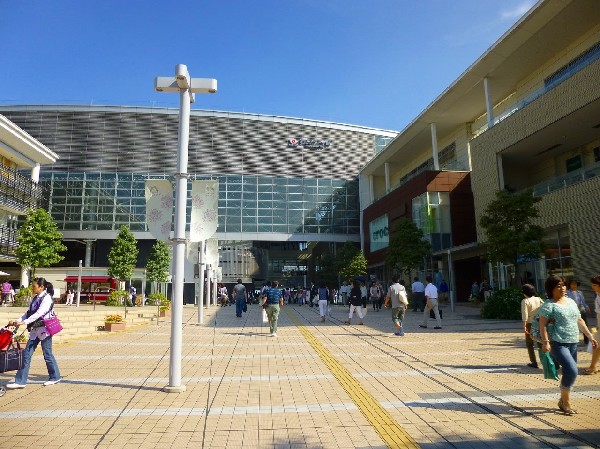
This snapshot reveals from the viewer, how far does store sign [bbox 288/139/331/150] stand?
5338cm

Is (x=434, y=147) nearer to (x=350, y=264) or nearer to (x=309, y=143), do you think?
(x=350, y=264)

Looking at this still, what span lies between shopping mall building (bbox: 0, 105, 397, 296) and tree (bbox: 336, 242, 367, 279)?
893 centimetres

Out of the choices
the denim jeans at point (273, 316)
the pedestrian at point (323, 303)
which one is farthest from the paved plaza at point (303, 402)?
the pedestrian at point (323, 303)

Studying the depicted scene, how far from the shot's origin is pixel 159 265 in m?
42.3

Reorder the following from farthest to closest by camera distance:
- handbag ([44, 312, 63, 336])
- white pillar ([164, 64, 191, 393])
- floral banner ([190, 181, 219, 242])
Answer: floral banner ([190, 181, 219, 242]), handbag ([44, 312, 63, 336]), white pillar ([164, 64, 191, 393])

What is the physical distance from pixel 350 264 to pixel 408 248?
11.5 m

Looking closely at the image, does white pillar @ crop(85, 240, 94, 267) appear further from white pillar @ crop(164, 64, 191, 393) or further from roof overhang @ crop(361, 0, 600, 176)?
white pillar @ crop(164, 64, 191, 393)

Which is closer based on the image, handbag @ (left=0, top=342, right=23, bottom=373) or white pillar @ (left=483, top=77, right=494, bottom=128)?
handbag @ (left=0, top=342, right=23, bottom=373)

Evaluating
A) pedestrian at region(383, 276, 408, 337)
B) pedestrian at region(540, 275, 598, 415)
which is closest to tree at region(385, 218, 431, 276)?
pedestrian at region(383, 276, 408, 337)

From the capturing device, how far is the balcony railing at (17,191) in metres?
32.6

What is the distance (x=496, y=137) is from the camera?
25484 millimetres

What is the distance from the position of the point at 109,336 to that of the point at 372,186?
4111 cm

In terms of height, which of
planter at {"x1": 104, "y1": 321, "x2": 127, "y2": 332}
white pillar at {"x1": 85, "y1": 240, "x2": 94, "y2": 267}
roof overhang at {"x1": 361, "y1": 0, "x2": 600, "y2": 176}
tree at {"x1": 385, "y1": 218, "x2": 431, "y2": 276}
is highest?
roof overhang at {"x1": 361, "y1": 0, "x2": 600, "y2": 176}

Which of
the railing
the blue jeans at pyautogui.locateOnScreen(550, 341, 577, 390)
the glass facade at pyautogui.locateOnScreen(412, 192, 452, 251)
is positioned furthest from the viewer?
the glass facade at pyautogui.locateOnScreen(412, 192, 452, 251)
